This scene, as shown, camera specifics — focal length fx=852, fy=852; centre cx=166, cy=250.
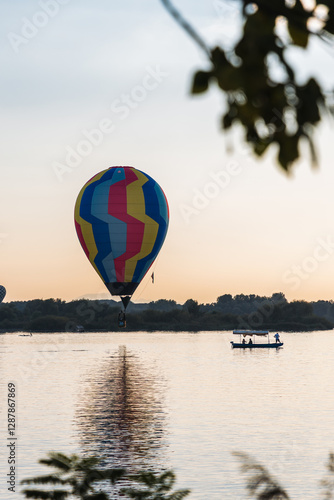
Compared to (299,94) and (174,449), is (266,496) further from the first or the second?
(174,449)

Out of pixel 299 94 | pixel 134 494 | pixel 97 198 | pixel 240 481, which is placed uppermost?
pixel 97 198

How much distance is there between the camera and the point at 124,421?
7425 cm

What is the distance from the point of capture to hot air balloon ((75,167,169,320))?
83375 mm

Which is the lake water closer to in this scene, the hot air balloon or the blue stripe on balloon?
the hot air balloon

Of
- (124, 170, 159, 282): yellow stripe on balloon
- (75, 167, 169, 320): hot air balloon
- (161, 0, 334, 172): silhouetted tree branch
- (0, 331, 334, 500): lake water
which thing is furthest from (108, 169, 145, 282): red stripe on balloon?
(161, 0, 334, 172): silhouetted tree branch

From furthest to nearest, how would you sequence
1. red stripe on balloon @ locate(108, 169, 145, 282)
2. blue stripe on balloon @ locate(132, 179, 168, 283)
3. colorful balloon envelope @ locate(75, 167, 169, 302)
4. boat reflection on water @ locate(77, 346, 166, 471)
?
1. blue stripe on balloon @ locate(132, 179, 168, 283)
2. colorful balloon envelope @ locate(75, 167, 169, 302)
3. red stripe on balloon @ locate(108, 169, 145, 282)
4. boat reflection on water @ locate(77, 346, 166, 471)

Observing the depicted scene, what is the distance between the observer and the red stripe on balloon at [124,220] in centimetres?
8331

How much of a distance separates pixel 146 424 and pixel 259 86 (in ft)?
230

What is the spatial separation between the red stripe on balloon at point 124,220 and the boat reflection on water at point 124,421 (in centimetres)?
1329

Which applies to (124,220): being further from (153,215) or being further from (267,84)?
Answer: (267,84)

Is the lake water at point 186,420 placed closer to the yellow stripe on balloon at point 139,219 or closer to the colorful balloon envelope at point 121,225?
the colorful balloon envelope at point 121,225

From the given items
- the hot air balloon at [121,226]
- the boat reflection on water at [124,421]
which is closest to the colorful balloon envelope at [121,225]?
the hot air balloon at [121,226]

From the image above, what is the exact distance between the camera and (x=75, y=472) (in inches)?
379

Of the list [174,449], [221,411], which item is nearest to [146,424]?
[221,411]
